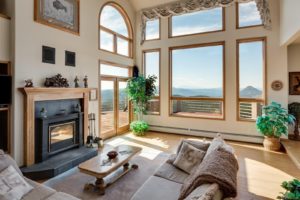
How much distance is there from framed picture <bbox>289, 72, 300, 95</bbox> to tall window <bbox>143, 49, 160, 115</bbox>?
13.5 ft

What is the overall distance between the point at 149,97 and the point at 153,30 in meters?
2.60

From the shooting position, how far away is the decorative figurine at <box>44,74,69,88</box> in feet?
12.6

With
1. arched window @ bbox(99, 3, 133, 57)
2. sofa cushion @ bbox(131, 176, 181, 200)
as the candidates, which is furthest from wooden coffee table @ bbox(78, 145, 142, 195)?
arched window @ bbox(99, 3, 133, 57)

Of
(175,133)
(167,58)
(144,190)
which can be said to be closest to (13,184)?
(144,190)

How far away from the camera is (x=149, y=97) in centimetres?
611

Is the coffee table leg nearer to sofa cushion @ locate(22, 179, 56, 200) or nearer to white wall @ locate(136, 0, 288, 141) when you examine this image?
sofa cushion @ locate(22, 179, 56, 200)

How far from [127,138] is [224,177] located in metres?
4.36

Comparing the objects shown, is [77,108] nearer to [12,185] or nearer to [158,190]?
[12,185]

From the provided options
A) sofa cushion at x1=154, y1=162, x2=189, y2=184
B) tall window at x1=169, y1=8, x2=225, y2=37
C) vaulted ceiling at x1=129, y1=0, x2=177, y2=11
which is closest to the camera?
sofa cushion at x1=154, y1=162, x2=189, y2=184

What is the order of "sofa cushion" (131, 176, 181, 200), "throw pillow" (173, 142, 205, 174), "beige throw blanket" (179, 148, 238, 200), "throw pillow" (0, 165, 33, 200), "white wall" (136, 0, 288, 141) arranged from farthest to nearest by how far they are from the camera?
1. "white wall" (136, 0, 288, 141)
2. "throw pillow" (173, 142, 205, 174)
3. "sofa cushion" (131, 176, 181, 200)
4. "throw pillow" (0, 165, 33, 200)
5. "beige throw blanket" (179, 148, 238, 200)

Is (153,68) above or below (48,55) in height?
above

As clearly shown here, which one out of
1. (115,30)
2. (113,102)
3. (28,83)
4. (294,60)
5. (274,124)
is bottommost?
(274,124)

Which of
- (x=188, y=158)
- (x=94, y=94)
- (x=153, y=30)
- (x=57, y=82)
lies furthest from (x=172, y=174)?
(x=153, y=30)

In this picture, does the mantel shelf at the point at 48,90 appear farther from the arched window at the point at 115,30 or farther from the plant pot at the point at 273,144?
the plant pot at the point at 273,144
